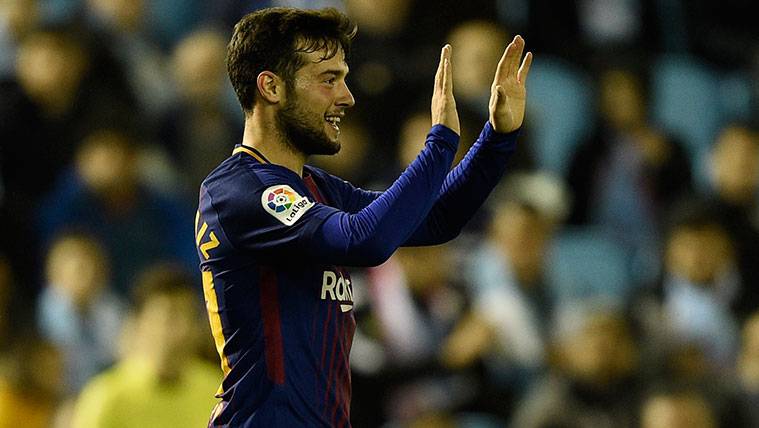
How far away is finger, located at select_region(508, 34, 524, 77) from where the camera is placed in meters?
3.86

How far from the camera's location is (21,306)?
727 cm

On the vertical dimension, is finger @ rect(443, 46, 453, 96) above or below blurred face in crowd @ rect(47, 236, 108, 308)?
above

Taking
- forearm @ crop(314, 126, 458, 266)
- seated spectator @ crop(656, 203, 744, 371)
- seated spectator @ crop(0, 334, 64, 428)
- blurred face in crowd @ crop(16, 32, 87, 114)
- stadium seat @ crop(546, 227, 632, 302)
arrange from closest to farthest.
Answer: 1. forearm @ crop(314, 126, 458, 266)
2. seated spectator @ crop(0, 334, 64, 428)
3. seated spectator @ crop(656, 203, 744, 371)
4. stadium seat @ crop(546, 227, 632, 302)
5. blurred face in crowd @ crop(16, 32, 87, 114)

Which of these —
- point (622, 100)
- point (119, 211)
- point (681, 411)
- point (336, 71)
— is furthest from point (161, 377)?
point (622, 100)

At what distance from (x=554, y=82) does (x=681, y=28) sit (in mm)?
1048

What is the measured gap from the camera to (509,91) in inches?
154

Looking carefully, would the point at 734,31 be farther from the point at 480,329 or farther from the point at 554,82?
the point at 480,329

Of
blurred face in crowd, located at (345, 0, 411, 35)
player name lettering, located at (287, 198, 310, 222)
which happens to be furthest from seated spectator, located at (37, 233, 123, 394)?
player name lettering, located at (287, 198, 310, 222)

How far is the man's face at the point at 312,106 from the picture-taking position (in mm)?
3682

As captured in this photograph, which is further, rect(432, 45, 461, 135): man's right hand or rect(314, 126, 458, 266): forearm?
rect(432, 45, 461, 135): man's right hand

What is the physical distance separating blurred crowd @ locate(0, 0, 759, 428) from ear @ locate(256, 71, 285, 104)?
8.36 feet

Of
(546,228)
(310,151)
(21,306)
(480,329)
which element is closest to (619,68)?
(546,228)

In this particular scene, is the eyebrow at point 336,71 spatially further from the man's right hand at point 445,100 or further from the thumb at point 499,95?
the thumb at point 499,95

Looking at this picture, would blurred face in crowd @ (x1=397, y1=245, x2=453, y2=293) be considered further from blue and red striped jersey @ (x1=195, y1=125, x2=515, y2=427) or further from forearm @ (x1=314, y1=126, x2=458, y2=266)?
forearm @ (x1=314, y1=126, x2=458, y2=266)
